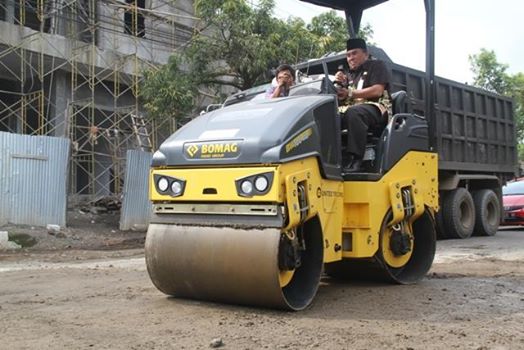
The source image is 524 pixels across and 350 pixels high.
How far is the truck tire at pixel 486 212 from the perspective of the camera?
13875mm

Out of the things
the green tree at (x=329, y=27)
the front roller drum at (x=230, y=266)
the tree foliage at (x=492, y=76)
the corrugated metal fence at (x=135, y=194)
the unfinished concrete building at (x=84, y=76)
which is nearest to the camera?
the front roller drum at (x=230, y=266)

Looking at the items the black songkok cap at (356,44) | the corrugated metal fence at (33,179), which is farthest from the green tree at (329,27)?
the black songkok cap at (356,44)

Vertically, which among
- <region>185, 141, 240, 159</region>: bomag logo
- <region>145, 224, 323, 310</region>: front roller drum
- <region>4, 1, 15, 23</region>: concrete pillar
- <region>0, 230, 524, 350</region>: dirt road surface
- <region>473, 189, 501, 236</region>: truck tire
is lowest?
<region>0, 230, 524, 350</region>: dirt road surface

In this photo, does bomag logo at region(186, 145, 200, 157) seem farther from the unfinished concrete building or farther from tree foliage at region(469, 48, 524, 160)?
tree foliage at region(469, 48, 524, 160)

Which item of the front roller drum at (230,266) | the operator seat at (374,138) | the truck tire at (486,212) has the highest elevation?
the operator seat at (374,138)

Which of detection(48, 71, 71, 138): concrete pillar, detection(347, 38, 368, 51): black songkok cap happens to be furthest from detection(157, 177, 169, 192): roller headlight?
detection(48, 71, 71, 138): concrete pillar

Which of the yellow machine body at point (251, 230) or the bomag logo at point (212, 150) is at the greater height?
the bomag logo at point (212, 150)

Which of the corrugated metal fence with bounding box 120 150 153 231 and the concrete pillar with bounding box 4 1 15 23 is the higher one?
the concrete pillar with bounding box 4 1 15 23

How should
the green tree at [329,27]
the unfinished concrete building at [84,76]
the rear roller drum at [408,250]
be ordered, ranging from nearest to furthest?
the rear roller drum at [408,250] → the green tree at [329,27] → the unfinished concrete building at [84,76]

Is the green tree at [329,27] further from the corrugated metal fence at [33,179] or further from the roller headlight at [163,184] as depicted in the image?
the roller headlight at [163,184]

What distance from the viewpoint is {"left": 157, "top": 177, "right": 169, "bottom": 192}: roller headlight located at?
4695mm

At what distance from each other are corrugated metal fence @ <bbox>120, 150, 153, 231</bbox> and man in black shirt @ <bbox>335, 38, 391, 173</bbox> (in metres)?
9.81

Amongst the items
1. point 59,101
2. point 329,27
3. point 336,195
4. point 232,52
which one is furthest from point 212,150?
point 59,101

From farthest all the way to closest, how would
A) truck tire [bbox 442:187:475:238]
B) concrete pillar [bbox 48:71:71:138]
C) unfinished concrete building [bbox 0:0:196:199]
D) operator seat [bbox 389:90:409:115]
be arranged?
concrete pillar [bbox 48:71:71:138] → unfinished concrete building [bbox 0:0:196:199] → truck tire [bbox 442:187:475:238] → operator seat [bbox 389:90:409:115]
